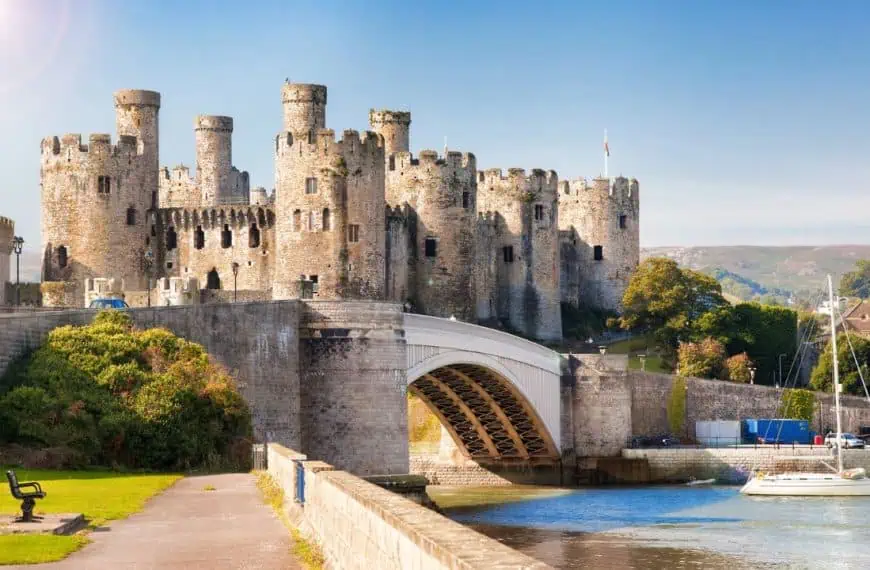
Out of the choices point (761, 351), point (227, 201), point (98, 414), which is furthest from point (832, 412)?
point (98, 414)

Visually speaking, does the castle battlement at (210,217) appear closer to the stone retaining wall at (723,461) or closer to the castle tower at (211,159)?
the castle tower at (211,159)

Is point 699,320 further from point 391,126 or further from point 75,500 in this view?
point 75,500

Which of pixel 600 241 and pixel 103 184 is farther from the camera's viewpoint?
pixel 600 241

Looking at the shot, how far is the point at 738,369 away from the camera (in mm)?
79938

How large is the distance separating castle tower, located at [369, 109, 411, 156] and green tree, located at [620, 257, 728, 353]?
42.6ft

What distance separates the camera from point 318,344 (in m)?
44.4

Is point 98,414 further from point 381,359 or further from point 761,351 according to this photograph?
point 761,351

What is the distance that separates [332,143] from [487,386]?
14135 mm

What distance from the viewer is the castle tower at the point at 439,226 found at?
7538 cm

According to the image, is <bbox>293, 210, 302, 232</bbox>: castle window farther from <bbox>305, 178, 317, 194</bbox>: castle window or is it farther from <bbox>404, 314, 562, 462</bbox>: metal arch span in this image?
<bbox>404, 314, 562, 462</bbox>: metal arch span

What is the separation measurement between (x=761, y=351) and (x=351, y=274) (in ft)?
84.1

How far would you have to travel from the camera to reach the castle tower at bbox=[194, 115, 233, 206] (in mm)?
81875

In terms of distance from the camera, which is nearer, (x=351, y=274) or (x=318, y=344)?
(x=318, y=344)

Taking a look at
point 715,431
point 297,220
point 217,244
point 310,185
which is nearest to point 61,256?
point 217,244
